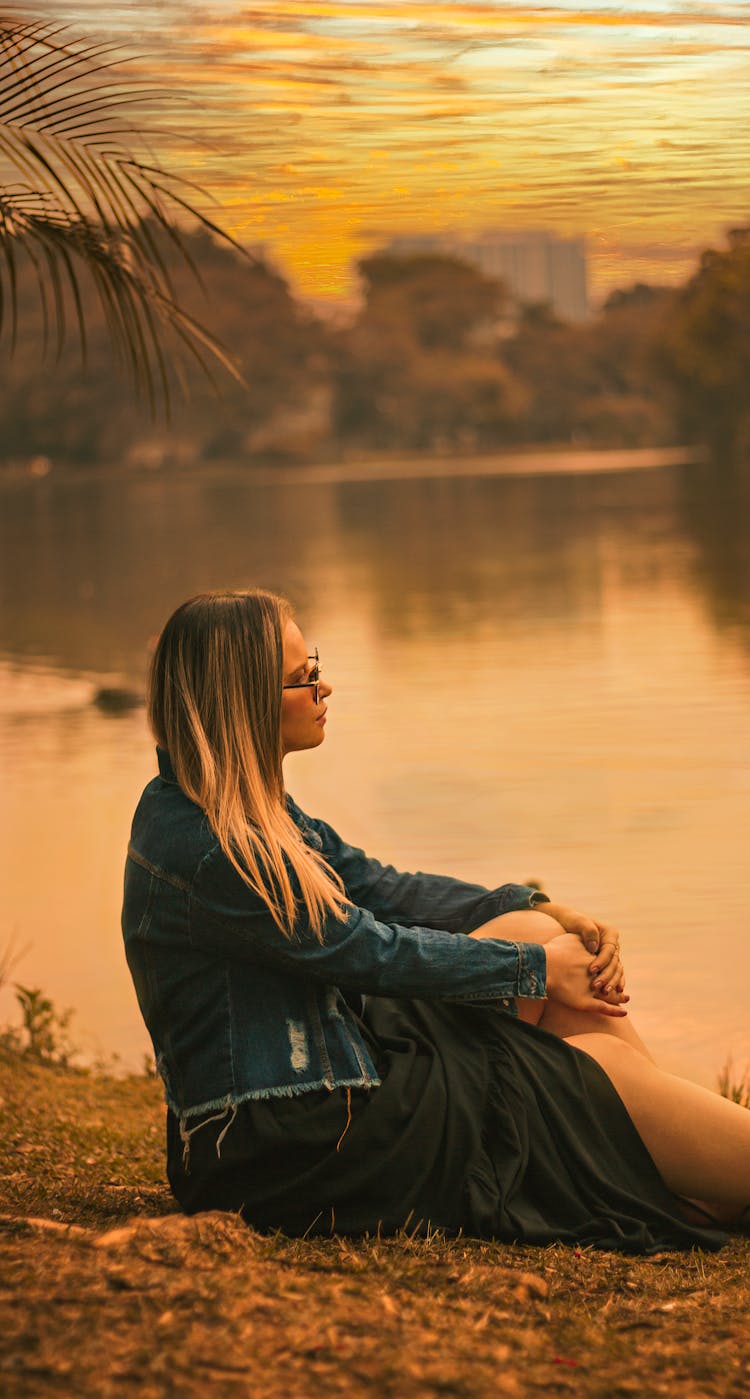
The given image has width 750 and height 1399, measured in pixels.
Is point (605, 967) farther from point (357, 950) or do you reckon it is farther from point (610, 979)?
point (357, 950)

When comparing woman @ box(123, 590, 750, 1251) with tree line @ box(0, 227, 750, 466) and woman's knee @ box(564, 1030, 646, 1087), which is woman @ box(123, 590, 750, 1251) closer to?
woman's knee @ box(564, 1030, 646, 1087)

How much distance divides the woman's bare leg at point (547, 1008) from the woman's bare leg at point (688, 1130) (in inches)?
3.6

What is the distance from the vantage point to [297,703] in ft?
6.73

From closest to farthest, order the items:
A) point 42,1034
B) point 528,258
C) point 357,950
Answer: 1. point 357,950
2. point 42,1034
3. point 528,258

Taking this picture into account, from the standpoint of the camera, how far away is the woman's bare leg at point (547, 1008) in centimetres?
215

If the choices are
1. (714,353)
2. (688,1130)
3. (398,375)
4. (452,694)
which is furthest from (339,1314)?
(398,375)

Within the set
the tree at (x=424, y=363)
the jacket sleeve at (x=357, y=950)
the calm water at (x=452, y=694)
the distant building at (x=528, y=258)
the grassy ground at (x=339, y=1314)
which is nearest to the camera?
the grassy ground at (x=339, y=1314)

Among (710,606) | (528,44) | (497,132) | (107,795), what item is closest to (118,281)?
(107,795)

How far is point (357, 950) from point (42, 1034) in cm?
224

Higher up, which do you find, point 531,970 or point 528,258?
point 528,258

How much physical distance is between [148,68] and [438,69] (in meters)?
1.42

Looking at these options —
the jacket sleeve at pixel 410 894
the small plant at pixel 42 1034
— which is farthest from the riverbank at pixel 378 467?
the jacket sleeve at pixel 410 894

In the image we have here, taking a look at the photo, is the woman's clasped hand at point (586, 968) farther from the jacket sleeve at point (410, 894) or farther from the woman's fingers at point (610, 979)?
the jacket sleeve at point (410, 894)

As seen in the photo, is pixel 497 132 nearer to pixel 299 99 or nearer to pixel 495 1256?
pixel 299 99
